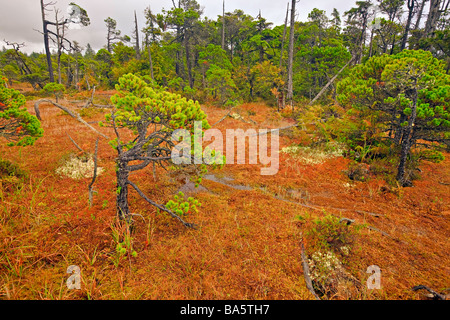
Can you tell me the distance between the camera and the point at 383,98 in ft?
25.3

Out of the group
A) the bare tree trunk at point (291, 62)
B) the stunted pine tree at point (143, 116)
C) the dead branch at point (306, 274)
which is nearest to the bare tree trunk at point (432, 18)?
the bare tree trunk at point (291, 62)

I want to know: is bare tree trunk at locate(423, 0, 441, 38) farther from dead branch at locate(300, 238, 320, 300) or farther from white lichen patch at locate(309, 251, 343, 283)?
dead branch at locate(300, 238, 320, 300)

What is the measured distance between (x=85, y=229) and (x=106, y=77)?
3423 cm

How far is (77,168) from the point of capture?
280 inches

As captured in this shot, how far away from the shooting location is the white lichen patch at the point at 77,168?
22.0 ft

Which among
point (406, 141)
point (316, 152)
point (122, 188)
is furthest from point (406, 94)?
point (122, 188)

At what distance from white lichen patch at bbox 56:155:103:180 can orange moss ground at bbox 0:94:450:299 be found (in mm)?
324

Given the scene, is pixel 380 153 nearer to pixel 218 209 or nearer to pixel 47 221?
pixel 218 209

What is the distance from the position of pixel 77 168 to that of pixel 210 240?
6.12 meters

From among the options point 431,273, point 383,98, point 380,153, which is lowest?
point 431,273

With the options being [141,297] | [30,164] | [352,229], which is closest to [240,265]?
[141,297]

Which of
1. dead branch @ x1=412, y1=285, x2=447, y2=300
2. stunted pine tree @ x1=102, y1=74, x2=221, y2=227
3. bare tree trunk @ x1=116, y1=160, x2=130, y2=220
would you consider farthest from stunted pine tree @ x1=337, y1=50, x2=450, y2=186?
bare tree trunk @ x1=116, y1=160, x2=130, y2=220

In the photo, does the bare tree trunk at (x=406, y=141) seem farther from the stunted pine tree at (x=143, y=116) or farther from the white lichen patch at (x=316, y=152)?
the stunted pine tree at (x=143, y=116)

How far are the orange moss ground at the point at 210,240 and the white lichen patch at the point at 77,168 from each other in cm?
32
